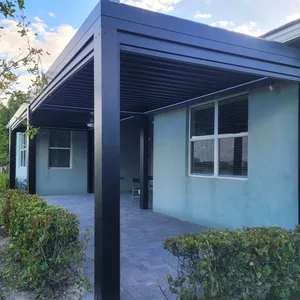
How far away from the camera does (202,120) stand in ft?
22.2

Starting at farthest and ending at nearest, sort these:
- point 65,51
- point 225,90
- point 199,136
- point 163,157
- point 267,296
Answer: point 163,157 → point 199,136 → point 225,90 → point 65,51 → point 267,296

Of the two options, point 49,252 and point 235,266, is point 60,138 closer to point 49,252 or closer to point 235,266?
point 49,252

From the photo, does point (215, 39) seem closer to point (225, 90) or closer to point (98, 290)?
point (225, 90)

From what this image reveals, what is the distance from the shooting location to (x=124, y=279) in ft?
11.9

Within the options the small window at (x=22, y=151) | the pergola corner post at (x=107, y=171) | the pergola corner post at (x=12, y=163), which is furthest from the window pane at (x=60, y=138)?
the pergola corner post at (x=107, y=171)

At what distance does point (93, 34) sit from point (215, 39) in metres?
1.45

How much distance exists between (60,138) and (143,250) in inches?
366

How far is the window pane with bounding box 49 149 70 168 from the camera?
12.9 m

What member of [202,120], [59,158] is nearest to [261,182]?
[202,120]

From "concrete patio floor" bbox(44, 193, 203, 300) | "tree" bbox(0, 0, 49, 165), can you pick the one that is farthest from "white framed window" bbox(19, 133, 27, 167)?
"tree" bbox(0, 0, 49, 165)

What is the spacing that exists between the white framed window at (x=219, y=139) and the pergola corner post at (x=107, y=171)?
3.47 metres

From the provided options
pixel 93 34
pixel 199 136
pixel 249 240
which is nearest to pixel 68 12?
pixel 93 34

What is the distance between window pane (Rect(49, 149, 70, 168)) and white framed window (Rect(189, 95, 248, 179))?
7.56 m

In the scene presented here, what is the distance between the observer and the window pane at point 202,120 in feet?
21.3
